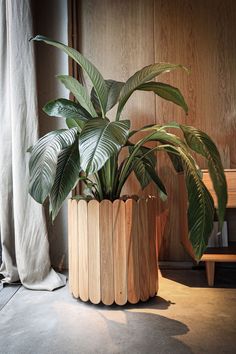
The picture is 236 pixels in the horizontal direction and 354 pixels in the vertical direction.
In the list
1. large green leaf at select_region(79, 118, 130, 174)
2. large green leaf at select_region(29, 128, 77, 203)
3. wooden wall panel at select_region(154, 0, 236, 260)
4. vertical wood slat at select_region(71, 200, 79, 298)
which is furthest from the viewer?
wooden wall panel at select_region(154, 0, 236, 260)

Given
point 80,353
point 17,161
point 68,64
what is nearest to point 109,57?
point 68,64

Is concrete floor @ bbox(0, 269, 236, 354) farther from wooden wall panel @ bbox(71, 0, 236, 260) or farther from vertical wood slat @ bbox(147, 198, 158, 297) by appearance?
wooden wall panel @ bbox(71, 0, 236, 260)

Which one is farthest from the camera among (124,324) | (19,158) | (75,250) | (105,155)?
(19,158)

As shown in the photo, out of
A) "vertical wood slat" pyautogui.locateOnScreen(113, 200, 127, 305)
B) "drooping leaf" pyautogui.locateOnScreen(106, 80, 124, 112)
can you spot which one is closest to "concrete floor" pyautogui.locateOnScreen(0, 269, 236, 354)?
"vertical wood slat" pyautogui.locateOnScreen(113, 200, 127, 305)

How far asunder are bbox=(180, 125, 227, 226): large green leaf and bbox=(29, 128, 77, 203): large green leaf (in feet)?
1.66

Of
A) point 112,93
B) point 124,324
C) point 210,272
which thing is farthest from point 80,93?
point 210,272

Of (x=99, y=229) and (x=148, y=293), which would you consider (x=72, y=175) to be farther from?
(x=148, y=293)

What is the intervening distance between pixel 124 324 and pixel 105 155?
0.72 m

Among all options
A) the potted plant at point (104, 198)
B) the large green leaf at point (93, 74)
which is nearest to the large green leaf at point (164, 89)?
the potted plant at point (104, 198)

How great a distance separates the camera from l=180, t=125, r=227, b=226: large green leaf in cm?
104

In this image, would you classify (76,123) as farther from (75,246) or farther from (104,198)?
(75,246)

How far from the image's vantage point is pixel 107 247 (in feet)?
4.44

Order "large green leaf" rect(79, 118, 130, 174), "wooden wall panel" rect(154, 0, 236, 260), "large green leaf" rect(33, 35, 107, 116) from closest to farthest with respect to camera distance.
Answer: "large green leaf" rect(79, 118, 130, 174) < "large green leaf" rect(33, 35, 107, 116) < "wooden wall panel" rect(154, 0, 236, 260)

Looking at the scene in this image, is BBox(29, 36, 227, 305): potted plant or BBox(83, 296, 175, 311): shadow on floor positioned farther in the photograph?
BBox(83, 296, 175, 311): shadow on floor
